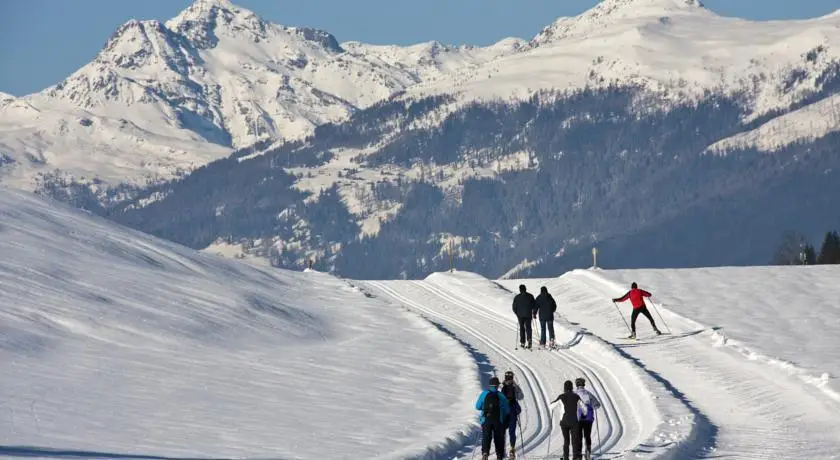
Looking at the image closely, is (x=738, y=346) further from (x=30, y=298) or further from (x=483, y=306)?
(x=30, y=298)

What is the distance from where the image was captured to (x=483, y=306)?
2196 inches

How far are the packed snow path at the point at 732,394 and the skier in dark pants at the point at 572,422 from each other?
8.23ft

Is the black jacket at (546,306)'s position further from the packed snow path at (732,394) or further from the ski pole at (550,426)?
the ski pole at (550,426)

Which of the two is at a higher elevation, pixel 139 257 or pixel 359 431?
pixel 139 257

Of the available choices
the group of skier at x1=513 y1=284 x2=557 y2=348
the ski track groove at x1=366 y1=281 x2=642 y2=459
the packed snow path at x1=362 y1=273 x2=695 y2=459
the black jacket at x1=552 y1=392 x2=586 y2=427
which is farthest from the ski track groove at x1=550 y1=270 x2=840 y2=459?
the black jacket at x1=552 y1=392 x2=586 y2=427

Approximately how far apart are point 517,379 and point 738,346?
26.2 feet

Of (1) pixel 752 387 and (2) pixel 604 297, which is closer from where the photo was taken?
(1) pixel 752 387

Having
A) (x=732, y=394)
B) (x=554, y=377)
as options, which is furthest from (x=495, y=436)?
(x=554, y=377)

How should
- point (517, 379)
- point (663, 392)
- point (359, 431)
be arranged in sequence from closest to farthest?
1. point (359, 431)
2. point (663, 392)
3. point (517, 379)

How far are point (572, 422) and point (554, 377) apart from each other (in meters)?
10.9

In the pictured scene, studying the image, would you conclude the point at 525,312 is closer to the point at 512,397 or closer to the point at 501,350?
the point at 501,350

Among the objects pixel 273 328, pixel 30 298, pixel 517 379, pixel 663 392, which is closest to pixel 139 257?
pixel 273 328

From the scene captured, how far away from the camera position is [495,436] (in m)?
25.9

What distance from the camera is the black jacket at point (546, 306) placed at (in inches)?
1657
